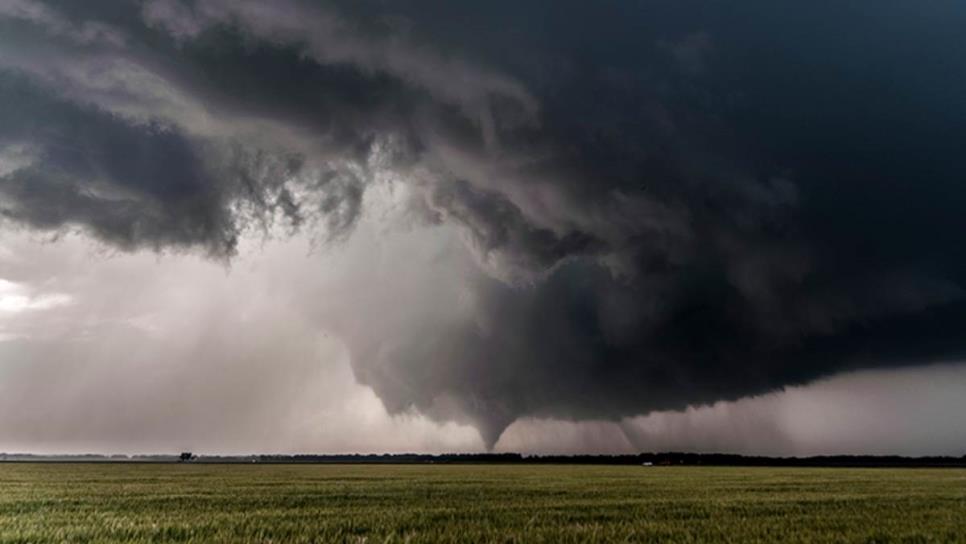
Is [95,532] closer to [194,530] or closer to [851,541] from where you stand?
[194,530]

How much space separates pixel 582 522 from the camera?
16703 mm

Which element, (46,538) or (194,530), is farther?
(194,530)

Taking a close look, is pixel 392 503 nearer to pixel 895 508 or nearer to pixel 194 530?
pixel 194 530

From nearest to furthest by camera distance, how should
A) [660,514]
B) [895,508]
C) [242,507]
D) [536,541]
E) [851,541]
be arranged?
1. [536,541]
2. [851,541]
3. [660,514]
4. [242,507]
5. [895,508]

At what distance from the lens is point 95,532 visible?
548 inches

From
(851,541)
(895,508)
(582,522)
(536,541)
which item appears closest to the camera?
(536,541)

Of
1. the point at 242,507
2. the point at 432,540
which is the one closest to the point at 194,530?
the point at 432,540

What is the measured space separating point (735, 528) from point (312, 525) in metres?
11.1

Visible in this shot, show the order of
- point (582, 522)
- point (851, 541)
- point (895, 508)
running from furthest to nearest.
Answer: point (895, 508), point (582, 522), point (851, 541)

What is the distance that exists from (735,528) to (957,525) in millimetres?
7595

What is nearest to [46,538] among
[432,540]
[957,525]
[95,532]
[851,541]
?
[95,532]

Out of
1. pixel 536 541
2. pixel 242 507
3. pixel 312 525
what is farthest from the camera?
pixel 242 507

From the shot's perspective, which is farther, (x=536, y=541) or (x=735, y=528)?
(x=735, y=528)

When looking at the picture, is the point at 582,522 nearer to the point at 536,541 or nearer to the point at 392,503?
the point at 536,541
